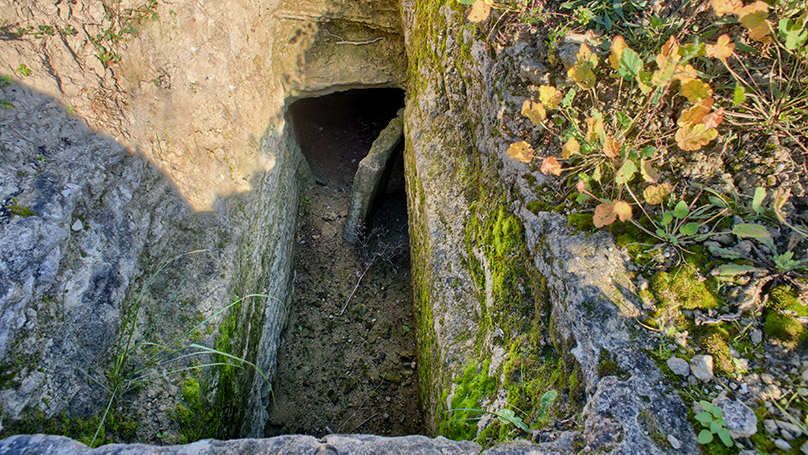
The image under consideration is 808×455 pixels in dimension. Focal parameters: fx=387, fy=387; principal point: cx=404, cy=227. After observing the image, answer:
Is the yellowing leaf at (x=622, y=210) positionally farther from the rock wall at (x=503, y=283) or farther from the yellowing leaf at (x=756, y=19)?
the yellowing leaf at (x=756, y=19)

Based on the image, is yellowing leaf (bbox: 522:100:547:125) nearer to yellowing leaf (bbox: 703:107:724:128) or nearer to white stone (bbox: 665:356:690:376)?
yellowing leaf (bbox: 703:107:724:128)

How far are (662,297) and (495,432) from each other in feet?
2.85

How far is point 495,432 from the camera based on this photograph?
5.45 ft

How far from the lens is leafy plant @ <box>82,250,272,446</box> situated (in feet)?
6.01

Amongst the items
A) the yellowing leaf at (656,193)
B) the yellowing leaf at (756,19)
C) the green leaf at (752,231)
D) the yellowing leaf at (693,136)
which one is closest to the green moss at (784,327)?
the green leaf at (752,231)

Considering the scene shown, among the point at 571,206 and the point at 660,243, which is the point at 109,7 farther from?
the point at 660,243

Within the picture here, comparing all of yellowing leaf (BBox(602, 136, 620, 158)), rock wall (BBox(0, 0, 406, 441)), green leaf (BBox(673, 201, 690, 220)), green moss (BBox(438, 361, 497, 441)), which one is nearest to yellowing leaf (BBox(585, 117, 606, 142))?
yellowing leaf (BBox(602, 136, 620, 158))

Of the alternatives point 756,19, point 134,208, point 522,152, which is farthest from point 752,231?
point 134,208

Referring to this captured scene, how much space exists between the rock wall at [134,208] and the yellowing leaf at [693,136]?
2.49 meters

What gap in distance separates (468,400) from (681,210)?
1.27 m

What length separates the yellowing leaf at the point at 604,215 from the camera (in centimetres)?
152

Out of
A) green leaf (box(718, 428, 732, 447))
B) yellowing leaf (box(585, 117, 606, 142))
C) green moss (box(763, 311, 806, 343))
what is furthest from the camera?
yellowing leaf (box(585, 117, 606, 142))

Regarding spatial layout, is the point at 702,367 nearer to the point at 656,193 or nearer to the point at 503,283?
the point at 656,193

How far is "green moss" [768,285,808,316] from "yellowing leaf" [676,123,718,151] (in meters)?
0.53
